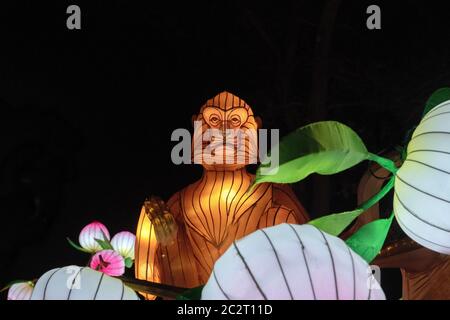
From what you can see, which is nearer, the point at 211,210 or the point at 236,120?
the point at 211,210

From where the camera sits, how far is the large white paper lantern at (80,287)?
123 cm

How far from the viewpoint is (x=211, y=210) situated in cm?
287

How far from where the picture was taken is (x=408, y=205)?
1506 millimetres

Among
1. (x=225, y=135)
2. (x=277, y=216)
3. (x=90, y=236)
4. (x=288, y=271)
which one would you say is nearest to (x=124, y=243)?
(x=90, y=236)

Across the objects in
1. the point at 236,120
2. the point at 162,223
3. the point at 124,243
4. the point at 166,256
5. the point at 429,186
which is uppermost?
the point at 236,120

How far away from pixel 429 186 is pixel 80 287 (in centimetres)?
96

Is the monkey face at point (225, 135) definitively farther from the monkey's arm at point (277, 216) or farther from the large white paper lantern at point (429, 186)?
the large white paper lantern at point (429, 186)

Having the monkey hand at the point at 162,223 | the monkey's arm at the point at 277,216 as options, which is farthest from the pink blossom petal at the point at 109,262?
the monkey's arm at the point at 277,216

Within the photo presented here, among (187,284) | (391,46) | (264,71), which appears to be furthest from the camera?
(264,71)

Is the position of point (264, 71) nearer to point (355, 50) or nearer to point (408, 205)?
point (355, 50)

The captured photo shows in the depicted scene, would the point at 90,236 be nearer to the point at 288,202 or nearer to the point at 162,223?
the point at 162,223

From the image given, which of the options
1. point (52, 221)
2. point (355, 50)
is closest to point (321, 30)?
point (355, 50)

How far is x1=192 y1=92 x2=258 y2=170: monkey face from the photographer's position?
2932 millimetres

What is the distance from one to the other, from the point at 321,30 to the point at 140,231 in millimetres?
2455
